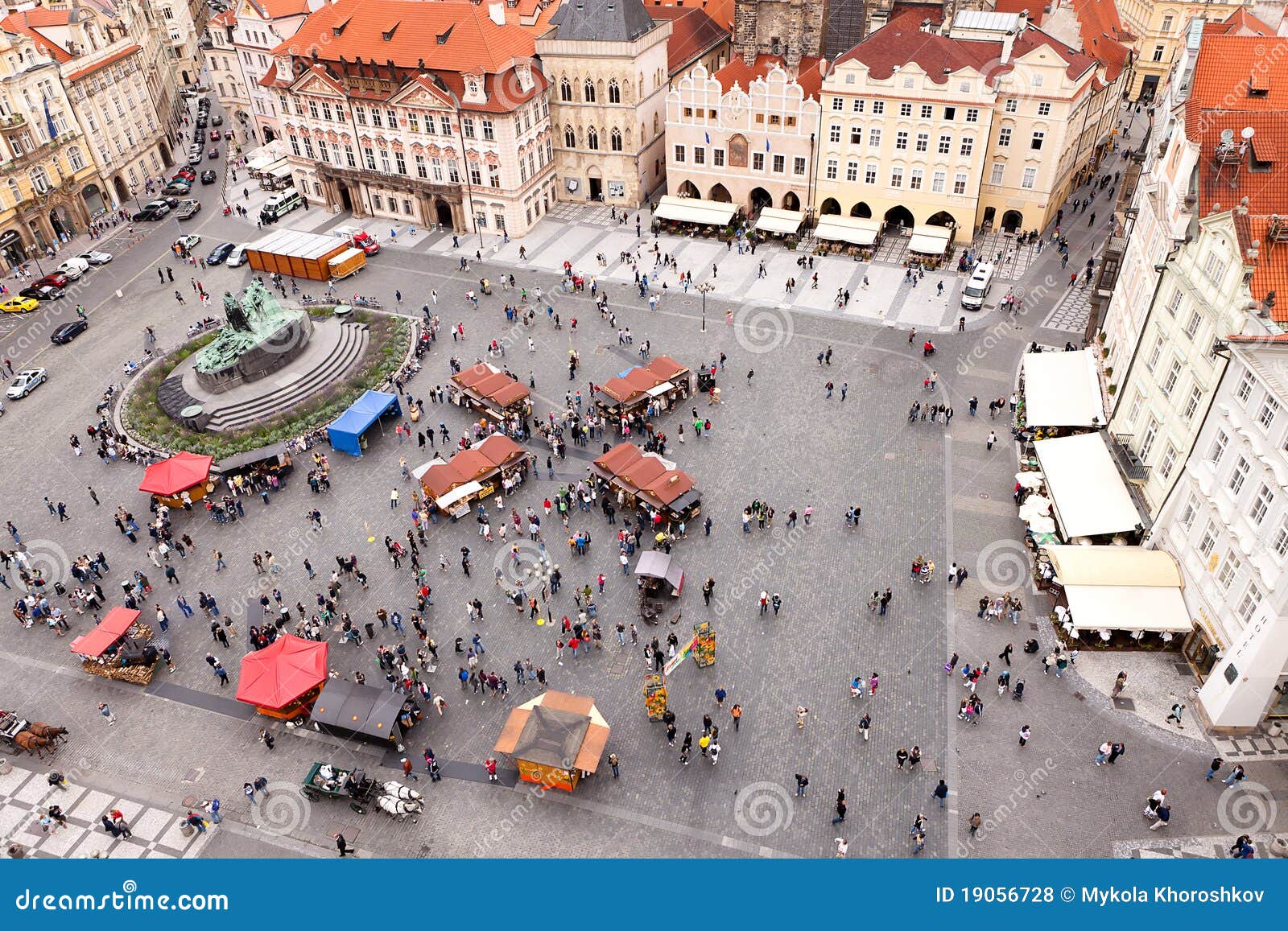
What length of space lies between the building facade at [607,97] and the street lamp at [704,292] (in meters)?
17.0

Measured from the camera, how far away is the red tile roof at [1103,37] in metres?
72.1

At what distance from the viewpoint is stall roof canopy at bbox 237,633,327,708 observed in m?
33.4

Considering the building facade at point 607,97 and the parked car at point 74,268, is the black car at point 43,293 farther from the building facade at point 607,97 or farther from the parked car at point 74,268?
the building facade at point 607,97

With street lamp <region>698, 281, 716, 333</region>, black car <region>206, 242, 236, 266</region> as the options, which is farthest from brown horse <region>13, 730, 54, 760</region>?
black car <region>206, 242, 236, 266</region>

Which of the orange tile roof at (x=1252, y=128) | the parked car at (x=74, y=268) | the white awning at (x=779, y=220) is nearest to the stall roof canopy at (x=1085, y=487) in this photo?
the orange tile roof at (x=1252, y=128)

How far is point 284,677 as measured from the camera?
33.8 m

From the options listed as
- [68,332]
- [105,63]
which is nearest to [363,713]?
[68,332]

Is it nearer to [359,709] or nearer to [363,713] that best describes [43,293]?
[359,709]

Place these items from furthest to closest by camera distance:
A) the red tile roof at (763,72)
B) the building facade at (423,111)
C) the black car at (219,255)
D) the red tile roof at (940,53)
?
the black car at (219,255)
the red tile roof at (763,72)
the building facade at (423,111)
the red tile roof at (940,53)

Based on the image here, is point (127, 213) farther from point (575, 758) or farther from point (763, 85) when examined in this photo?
point (575, 758)

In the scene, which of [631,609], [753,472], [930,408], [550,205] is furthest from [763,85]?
[631,609]

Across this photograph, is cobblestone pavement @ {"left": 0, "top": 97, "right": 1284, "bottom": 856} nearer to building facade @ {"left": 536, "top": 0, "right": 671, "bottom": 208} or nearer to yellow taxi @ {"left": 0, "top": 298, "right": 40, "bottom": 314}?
yellow taxi @ {"left": 0, "top": 298, "right": 40, "bottom": 314}

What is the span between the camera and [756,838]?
29.6 meters

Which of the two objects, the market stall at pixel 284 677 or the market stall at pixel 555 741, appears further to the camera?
the market stall at pixel 284 677
